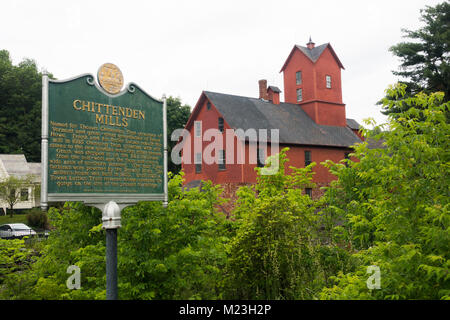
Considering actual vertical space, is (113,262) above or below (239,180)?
below

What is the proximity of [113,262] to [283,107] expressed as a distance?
33417 millimetres

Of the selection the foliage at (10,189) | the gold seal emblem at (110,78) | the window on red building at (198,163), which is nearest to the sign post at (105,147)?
the gold seal emblem at (110,78)

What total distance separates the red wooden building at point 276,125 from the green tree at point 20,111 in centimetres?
3044

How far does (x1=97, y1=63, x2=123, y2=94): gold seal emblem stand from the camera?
682 cm

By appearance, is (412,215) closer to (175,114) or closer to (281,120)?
(281,120)

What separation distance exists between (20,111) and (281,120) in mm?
41165

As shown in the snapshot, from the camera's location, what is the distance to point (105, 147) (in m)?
6.64

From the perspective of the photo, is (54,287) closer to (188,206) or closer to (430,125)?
(188,206)

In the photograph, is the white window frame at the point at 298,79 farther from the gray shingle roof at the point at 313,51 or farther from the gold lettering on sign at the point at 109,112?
the gold lettering on sign at the point at 109,112

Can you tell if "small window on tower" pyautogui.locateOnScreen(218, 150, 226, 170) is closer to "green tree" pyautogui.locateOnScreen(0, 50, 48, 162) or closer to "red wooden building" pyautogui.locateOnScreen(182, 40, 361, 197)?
"red wooden building" pyautogui.locateOnScreen(182, 40, 361, 197)

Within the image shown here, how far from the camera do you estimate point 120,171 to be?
677 centimetres

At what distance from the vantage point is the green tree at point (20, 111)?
53719 mm
